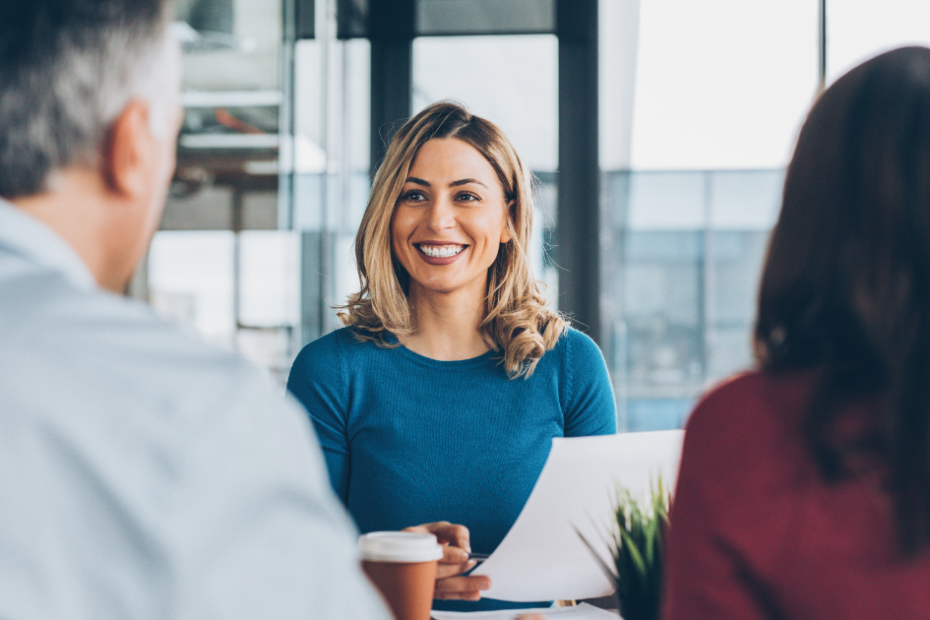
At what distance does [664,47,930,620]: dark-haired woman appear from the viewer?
60cm

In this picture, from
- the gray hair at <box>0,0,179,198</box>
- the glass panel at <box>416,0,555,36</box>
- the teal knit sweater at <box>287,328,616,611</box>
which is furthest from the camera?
the glass panel at <box>416,0,555,36</box>

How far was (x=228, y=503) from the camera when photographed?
1.50ft

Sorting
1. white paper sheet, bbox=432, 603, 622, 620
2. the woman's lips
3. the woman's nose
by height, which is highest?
the woman's nose

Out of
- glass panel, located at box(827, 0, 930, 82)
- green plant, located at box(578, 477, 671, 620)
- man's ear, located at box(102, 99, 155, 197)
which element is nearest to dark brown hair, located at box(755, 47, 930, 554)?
green plant, located at box(578, 477, 671, 620)

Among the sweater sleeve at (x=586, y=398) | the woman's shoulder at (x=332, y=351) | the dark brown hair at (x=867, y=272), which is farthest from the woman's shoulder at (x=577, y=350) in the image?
the dark brown hair at (x=867, y=272)

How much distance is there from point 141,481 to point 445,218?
1.27 metres

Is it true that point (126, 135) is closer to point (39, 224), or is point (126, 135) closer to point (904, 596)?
point (39, 224)

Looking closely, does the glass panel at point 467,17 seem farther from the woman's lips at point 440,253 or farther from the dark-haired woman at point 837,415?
the dark-haired woman at point 837,415

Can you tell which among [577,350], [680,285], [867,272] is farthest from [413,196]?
[680,285]

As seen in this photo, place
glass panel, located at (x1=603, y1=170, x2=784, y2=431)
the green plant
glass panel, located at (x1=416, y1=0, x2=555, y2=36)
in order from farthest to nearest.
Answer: glass panel, located at (x1=603, y1=170, x2=784, y2=431) < glass panel, located at (x1=416, y1=0, x2=555, y2=36) < the green plant

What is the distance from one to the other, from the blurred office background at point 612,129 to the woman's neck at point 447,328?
47.9 inches

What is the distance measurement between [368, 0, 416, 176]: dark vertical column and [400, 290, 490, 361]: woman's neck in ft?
4.95

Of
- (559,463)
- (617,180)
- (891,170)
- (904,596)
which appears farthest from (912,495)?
(617,180)

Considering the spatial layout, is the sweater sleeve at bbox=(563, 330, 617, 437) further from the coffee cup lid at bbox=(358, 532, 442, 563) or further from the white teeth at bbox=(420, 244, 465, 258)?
the coffee cup lid at bbox=(358, 532, 442, 563)
